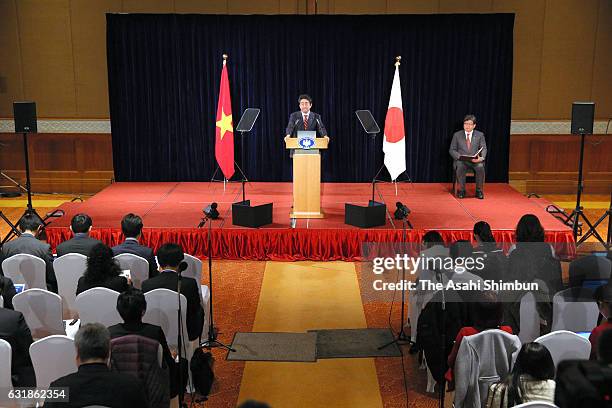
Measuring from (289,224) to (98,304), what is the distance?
156 inches

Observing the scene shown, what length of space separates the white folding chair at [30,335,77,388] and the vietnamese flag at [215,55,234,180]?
20.0 feet

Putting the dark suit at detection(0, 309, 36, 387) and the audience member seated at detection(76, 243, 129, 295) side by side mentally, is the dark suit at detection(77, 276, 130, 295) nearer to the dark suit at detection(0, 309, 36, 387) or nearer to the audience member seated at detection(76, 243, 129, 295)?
the audience member seated at detection(76, 243, 129, 295)

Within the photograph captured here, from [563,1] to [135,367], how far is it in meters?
9.46

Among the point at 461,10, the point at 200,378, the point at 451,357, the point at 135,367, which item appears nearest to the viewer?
the point at 135,367

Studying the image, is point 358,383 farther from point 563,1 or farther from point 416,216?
point 563,1

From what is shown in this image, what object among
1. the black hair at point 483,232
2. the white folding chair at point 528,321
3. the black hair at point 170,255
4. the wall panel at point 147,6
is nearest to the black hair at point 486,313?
the white folding chair at point 528,321

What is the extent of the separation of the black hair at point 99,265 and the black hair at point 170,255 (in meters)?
0.37

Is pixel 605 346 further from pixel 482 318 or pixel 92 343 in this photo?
pixel 92 343

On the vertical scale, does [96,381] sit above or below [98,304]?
above

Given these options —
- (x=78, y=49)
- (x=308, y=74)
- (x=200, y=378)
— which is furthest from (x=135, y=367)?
(x=78, y=49)

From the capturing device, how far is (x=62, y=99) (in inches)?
447

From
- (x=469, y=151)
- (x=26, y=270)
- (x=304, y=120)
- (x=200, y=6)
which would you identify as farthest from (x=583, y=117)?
(x=26, y=270)

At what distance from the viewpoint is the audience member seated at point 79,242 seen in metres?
5.84

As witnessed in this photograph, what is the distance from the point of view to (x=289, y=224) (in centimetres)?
835
